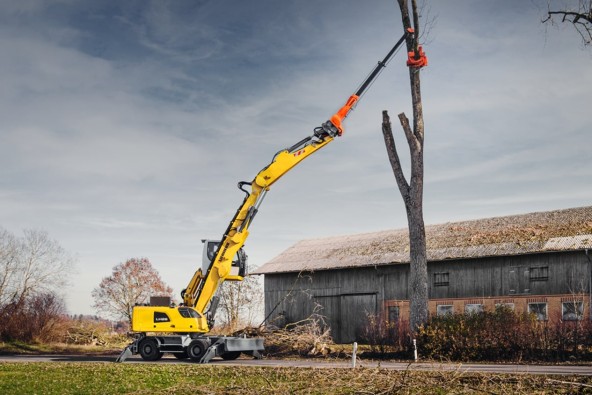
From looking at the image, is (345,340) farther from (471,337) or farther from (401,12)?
(401,12)

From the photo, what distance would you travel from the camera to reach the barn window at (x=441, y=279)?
36.6m

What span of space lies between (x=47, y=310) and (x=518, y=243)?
23609mm

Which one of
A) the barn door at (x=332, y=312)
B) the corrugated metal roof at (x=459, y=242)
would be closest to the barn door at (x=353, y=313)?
the barn door at (x=332, y=312)

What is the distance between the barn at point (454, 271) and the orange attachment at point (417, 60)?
1078 centimetres

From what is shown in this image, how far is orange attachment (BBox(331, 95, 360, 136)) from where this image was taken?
23.2 m

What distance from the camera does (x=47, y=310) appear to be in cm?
3488

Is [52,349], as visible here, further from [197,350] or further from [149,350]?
[197,350]

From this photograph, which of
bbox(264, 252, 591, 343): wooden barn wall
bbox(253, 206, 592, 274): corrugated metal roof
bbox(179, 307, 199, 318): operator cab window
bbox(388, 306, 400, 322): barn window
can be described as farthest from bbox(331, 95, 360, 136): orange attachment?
bbox(388, 306, 400, 322): barn window

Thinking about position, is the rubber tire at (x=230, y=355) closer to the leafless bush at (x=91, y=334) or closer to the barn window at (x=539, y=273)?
the leafless bush at (x=91, y=334)

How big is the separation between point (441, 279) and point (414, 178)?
38.2 ft

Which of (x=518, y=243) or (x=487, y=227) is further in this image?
(x=487, y=227)

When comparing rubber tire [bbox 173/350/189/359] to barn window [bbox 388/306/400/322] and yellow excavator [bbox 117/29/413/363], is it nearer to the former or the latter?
yellow excavator [bbox 117/29/413/363]

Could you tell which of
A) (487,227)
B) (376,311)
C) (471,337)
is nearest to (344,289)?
(376,311)

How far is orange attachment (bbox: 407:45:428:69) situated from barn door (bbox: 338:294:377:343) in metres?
16.4
